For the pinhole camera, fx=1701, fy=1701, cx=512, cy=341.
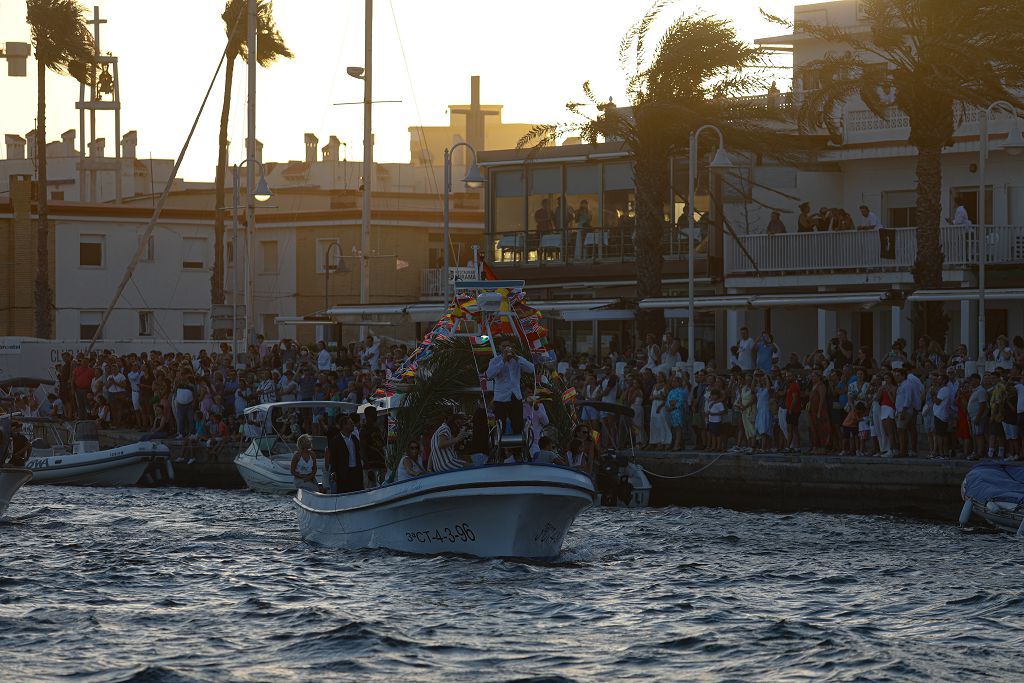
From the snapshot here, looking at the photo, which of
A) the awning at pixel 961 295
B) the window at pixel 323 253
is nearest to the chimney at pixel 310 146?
the window at pixel 323 253

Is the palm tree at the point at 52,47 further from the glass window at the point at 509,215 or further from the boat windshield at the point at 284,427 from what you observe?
the boat windshield at the point at 284,427

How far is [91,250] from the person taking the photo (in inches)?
2542

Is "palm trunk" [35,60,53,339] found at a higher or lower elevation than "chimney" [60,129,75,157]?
lower

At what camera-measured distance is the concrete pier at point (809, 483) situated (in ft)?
94.5

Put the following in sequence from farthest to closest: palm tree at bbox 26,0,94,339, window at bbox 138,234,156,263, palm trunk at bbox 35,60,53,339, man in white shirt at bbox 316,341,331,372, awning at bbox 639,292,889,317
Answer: window at bbox 138,234,156,263, palm tree at bbox 26,0,94,339, palm trunk at bbox 35,60,53,339, man in white shirt at bbox 316,341,331,372, awning at bbox 639,292,889,317

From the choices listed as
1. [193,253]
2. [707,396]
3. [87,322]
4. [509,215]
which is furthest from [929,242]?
[87,322]

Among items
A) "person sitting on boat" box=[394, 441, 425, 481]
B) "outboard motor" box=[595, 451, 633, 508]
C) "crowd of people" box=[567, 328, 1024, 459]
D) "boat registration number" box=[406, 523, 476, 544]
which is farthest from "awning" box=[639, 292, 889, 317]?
"boat registration number" box=[406, 523, 476, 544]

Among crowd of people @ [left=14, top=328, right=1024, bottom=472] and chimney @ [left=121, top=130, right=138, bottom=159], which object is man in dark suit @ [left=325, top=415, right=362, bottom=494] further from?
chimney @ [left=121, top=130, right=138, bottom=159]

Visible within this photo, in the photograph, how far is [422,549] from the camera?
22.5 m

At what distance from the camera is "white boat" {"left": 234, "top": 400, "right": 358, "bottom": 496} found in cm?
3506

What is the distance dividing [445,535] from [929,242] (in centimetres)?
1936

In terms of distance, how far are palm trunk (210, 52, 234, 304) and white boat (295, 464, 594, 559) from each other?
38106mm

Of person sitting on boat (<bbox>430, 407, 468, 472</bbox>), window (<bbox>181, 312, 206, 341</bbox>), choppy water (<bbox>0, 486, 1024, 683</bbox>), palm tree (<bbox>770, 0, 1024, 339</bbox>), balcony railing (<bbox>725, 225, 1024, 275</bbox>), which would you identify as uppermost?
palm tree (<bbox>770, 0, 1024, 339</bbox>)

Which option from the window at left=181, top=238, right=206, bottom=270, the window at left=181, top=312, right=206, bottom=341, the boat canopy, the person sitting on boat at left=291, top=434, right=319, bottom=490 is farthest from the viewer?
the window at left=181, top=238, right=206, bottom=270
